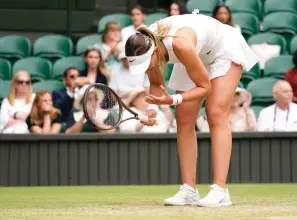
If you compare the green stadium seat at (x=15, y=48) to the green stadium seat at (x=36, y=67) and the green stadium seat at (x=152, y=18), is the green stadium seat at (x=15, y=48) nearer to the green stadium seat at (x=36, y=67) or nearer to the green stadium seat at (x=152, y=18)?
the green stadium seat at (x=36, y=67)

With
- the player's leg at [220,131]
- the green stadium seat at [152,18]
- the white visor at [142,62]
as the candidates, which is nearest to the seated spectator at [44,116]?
the green stadium seat at [152,18]

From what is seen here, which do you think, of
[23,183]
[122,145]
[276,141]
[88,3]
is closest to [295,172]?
[276,141]

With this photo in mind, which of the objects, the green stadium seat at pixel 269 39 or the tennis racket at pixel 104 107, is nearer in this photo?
the tennis racket at pixel 104 107

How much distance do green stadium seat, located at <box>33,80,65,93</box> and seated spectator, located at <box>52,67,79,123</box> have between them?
0.24 metres

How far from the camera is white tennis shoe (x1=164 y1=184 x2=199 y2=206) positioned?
21.8ft

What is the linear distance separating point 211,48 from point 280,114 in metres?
3.86

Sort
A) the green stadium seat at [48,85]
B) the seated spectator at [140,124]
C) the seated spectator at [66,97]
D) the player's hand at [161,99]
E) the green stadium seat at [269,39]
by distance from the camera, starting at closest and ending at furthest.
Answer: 1. the player's hand at [161,99]
2. the seated spectator at [140,124]
3. the seated spectator at [66,97]
4. the green stadium seat at [48,85]
5. the green stadium seat at [269,39]

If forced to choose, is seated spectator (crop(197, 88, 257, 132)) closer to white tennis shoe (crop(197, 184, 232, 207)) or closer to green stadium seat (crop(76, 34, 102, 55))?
green stadium seat (crop(76, 34, 102, 55))

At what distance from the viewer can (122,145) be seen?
998cm

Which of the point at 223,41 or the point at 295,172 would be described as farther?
the point at 295,172

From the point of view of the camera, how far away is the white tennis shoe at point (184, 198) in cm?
665

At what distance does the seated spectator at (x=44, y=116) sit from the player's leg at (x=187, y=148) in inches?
145

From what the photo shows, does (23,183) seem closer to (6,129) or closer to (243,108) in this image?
(6,129)

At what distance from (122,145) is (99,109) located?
3.35 metres
